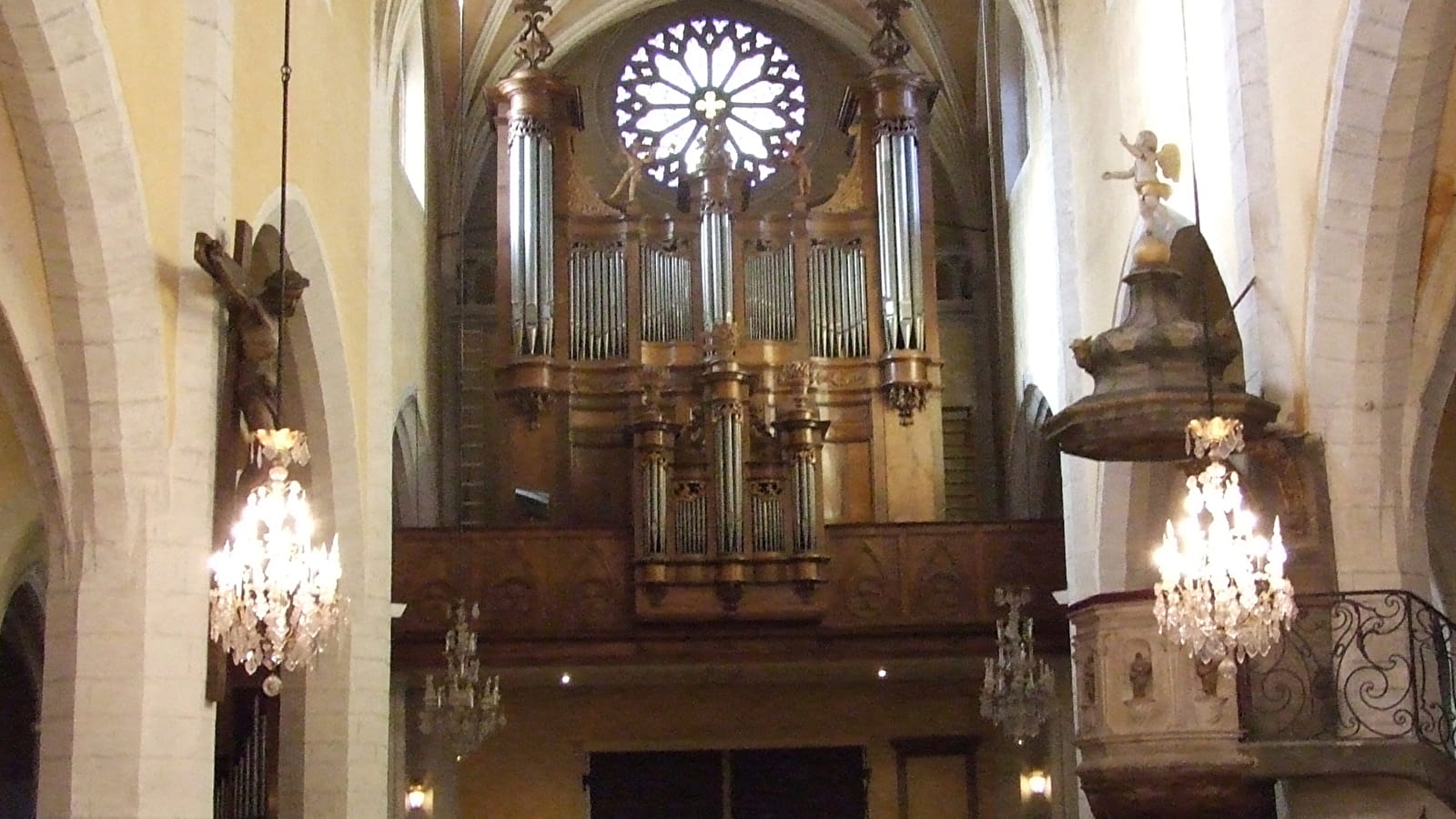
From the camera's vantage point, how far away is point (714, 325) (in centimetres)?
2014

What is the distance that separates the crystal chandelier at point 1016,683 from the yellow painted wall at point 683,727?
403cm

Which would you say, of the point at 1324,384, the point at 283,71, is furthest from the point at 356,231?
the point at 1324,384

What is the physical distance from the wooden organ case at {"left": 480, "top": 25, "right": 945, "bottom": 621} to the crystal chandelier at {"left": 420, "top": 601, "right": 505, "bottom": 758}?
1891mm

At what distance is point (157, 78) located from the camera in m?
11.6

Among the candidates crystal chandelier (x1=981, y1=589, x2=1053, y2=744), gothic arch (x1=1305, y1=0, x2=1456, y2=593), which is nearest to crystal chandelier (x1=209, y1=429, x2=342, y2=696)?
gothic arch (x1=1305, y1=0, x2=1456, y2=593)

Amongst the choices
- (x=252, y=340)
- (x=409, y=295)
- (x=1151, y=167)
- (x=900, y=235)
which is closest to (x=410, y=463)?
(x=409, y=295)

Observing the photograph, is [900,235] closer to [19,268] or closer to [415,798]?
[415,798]

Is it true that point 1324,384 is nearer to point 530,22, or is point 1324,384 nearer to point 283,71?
point 283,71

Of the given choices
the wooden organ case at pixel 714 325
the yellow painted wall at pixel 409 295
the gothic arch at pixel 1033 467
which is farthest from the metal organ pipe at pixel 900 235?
the yellow painted wall at pixel 409 295

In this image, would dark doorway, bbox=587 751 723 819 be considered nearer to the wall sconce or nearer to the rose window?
the wall sconce

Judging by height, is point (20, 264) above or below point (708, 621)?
above

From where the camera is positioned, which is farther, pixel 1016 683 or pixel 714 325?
pixel 714 325

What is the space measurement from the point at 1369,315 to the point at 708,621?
26.2 ft

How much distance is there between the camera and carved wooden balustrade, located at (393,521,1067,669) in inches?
728
